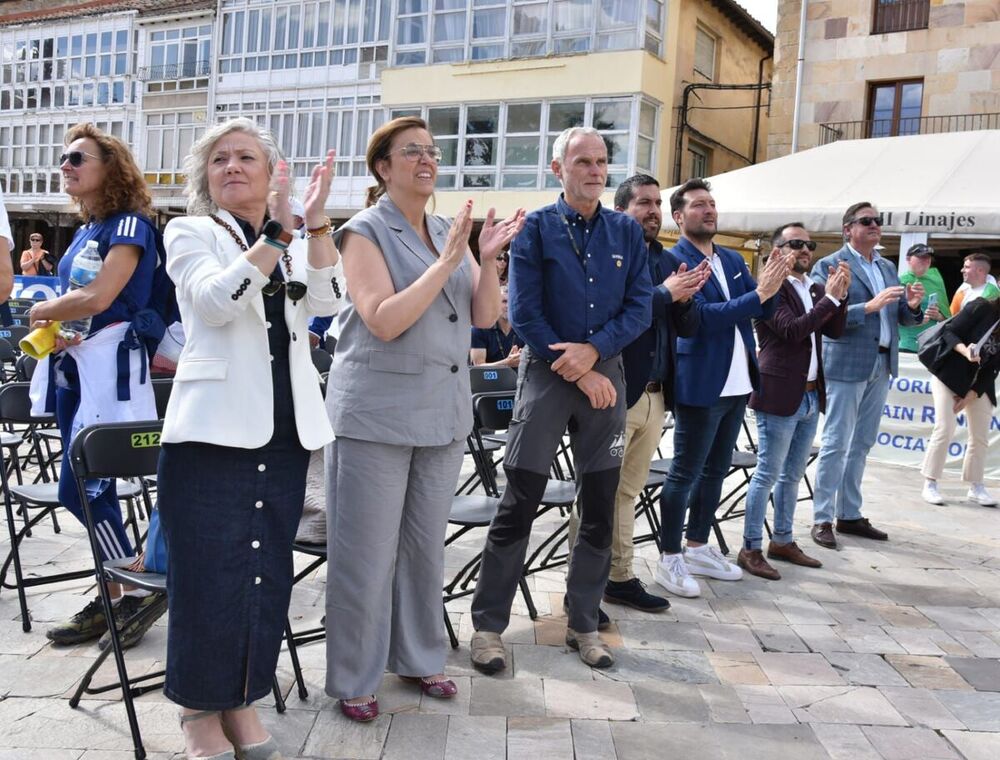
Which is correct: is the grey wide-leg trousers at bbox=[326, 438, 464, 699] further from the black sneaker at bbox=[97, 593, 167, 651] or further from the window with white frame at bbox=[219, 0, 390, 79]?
the window with white frame at bbox=[219, 0, 390, 79]

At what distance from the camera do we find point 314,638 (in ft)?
12.0

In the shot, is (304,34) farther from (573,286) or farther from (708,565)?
(573,286)

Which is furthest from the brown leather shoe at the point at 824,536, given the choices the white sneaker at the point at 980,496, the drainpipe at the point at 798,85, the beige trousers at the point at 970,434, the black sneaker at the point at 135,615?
the drainpipe at the point at 798,85

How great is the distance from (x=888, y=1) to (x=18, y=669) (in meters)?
19.7

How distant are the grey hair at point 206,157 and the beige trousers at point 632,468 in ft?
7.02

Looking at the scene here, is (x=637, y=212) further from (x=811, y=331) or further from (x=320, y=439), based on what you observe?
(x=320, y=439)

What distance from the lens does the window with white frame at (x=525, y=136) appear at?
21562 millimetres

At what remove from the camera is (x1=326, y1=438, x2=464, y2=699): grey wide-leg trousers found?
311 centimetres

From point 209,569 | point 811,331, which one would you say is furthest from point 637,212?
point 209,569

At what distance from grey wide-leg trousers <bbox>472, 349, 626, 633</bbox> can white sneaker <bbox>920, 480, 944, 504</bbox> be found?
4.63m

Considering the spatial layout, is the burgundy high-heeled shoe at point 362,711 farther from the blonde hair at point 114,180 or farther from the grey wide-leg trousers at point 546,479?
the blonde hair at point 114,180

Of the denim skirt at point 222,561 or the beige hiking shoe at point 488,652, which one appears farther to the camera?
the beige hiking shoe at point 488,652

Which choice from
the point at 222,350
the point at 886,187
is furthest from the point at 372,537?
the point at 886,187

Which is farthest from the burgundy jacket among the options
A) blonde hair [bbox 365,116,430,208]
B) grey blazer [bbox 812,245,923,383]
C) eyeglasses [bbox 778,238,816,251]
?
blonde hair [bbox 365,116,430,208]
